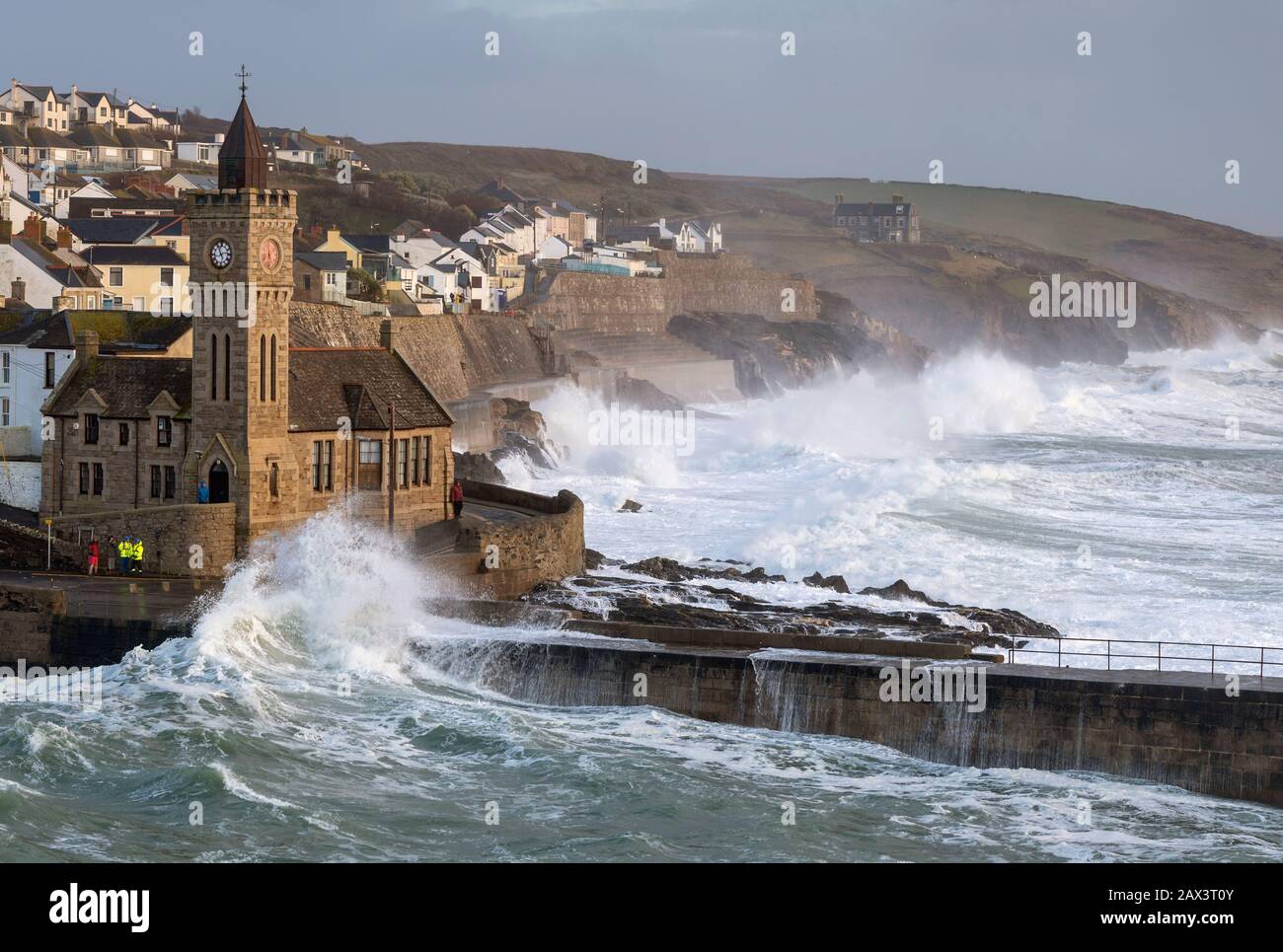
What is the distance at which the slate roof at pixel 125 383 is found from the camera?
33938mm

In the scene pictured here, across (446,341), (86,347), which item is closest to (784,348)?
(446,341)

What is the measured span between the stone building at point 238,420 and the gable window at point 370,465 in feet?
0.12

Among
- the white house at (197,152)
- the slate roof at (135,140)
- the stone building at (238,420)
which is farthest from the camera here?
the slate roof at (135,140)

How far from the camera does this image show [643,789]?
22.9m

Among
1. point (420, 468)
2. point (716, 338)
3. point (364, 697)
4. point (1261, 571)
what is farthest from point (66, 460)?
point (716, 338)

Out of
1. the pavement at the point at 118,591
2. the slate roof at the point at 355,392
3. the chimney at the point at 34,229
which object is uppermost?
the chimney at the point at 34,229

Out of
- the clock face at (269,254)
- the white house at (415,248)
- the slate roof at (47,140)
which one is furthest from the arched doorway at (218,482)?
the slate roof at (47,140)

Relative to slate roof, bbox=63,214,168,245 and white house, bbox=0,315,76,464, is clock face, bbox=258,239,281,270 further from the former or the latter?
slate roof, bbox=63,214,168,245

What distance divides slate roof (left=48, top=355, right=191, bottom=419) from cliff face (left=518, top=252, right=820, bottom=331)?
57.5 m

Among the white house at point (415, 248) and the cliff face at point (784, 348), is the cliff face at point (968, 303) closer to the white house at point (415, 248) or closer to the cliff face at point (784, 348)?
the cliff face at point (784, 348)

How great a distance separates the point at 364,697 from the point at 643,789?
5.76 m

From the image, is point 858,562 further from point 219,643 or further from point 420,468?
point 219,643

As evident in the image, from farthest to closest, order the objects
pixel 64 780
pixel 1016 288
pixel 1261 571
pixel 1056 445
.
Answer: pixel 1016 288 → pixel 1056 445 → pixel 1261 571 → pixel 64 780

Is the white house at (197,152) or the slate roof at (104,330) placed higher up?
the white house at (197,152)
